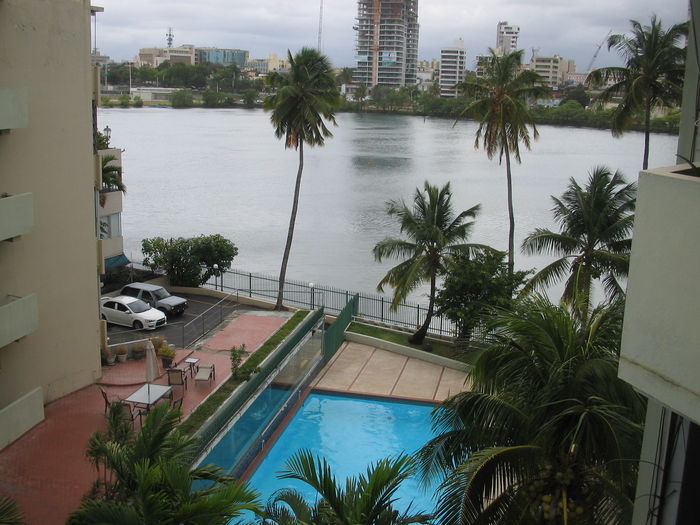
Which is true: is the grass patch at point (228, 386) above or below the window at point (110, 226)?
below

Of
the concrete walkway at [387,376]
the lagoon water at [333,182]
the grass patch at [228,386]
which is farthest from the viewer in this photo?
the lagoon water at [333,182]

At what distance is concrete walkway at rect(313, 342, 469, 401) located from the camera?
23.5 m

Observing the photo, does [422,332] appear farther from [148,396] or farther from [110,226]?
[110,226]

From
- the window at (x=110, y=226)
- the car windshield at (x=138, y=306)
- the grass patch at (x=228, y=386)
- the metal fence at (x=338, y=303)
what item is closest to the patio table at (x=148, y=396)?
the grass patch at (x=228, y=386)

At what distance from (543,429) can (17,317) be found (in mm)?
13632

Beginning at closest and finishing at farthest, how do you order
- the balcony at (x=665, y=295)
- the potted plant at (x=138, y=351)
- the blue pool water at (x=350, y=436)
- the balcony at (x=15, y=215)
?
the balcony at (x=665, y=295) → the balcony at (x=15, y=215) → the blue pool water at (x=350, y=436) → the potted plant at (x=138, y=351)

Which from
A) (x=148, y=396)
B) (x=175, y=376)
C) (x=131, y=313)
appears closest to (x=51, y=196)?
(x=175, y=376)

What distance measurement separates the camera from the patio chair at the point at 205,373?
69.4 feet

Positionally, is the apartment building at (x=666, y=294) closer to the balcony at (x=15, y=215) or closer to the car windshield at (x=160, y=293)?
the balcony at (x=15, y=215)

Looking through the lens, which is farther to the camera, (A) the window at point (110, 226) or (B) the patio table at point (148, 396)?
(A) the window at point (110, 226)

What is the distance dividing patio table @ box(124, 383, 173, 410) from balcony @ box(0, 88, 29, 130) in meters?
6.67

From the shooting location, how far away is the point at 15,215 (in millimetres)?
17109

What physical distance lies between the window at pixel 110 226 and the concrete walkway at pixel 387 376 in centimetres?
1167

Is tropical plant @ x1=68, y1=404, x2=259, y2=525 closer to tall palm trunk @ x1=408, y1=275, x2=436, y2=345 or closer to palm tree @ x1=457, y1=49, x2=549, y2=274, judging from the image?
tall palm trunk @ x1=408, y1=275, x2=436, y2=345
